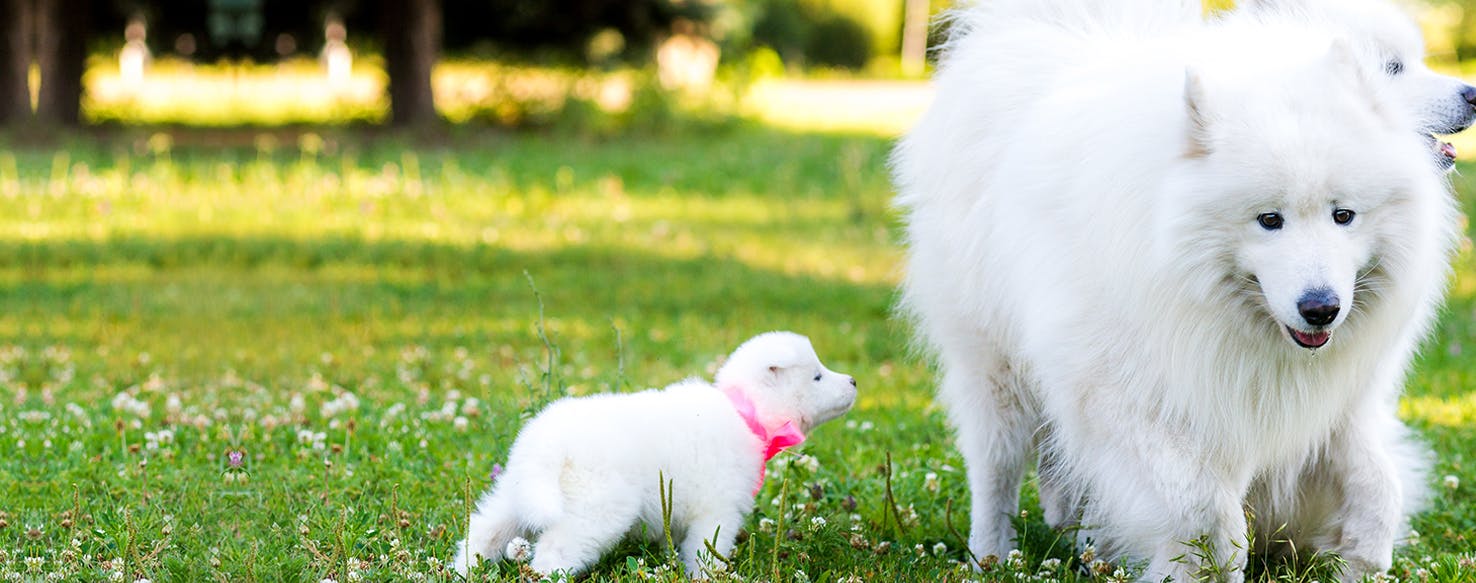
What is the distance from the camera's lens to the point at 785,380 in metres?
4.05

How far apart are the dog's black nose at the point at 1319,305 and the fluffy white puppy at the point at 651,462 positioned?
139 cm

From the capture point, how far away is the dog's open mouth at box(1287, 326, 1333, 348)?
10.3ft

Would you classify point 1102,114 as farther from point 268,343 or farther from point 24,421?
point 268,343

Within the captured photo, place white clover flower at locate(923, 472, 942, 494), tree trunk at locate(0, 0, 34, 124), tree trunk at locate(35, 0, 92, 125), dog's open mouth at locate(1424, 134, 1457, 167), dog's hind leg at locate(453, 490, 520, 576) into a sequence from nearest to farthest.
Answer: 1. dog's open mouth at locate(1424, 134, 1457, 167)
2. dog's hind leg at locate(453, 490, 520, 576)
3. white clover flower at locate(923, 472, 942, 494)
4. tree trunk at locate(0, 0, 34, 124)
5. tree trunk at locate(35, 0, 92, 125)

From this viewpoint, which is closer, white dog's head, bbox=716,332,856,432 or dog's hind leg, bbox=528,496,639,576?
dog's hind leg, bbox=528,496,639,576

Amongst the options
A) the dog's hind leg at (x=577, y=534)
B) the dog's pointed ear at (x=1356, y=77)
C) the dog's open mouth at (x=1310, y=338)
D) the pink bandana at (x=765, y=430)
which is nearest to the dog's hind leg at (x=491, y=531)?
the dog's hind leg at (x=577, y=534)

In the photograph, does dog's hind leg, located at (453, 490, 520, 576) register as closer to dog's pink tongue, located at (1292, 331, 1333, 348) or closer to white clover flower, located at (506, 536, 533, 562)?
white clover flower, located at (506, 536, 533, 562)

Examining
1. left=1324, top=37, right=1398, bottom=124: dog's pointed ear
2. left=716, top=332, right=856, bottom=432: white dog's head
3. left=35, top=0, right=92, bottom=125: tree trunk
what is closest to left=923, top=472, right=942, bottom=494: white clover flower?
left=716, top=332, right=856, bottom=432: white dog's head

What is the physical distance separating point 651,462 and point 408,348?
129 inches

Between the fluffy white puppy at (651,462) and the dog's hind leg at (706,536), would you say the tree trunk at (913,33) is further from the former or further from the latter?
the dog's hind leg at (706,536)

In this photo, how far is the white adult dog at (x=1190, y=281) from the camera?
311cm

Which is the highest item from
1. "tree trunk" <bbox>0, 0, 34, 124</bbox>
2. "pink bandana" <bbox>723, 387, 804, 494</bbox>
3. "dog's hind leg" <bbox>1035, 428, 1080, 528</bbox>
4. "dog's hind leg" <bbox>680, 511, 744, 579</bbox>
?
"pink bandana" <bbox>723, 387, 804, 494</bbox>

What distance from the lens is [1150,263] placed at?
329 centimetres

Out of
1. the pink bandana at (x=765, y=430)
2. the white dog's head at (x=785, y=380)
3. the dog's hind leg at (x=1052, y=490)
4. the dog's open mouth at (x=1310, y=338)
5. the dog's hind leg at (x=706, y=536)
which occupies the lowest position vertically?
the dog's hind leg at (x=1052, y=490)
